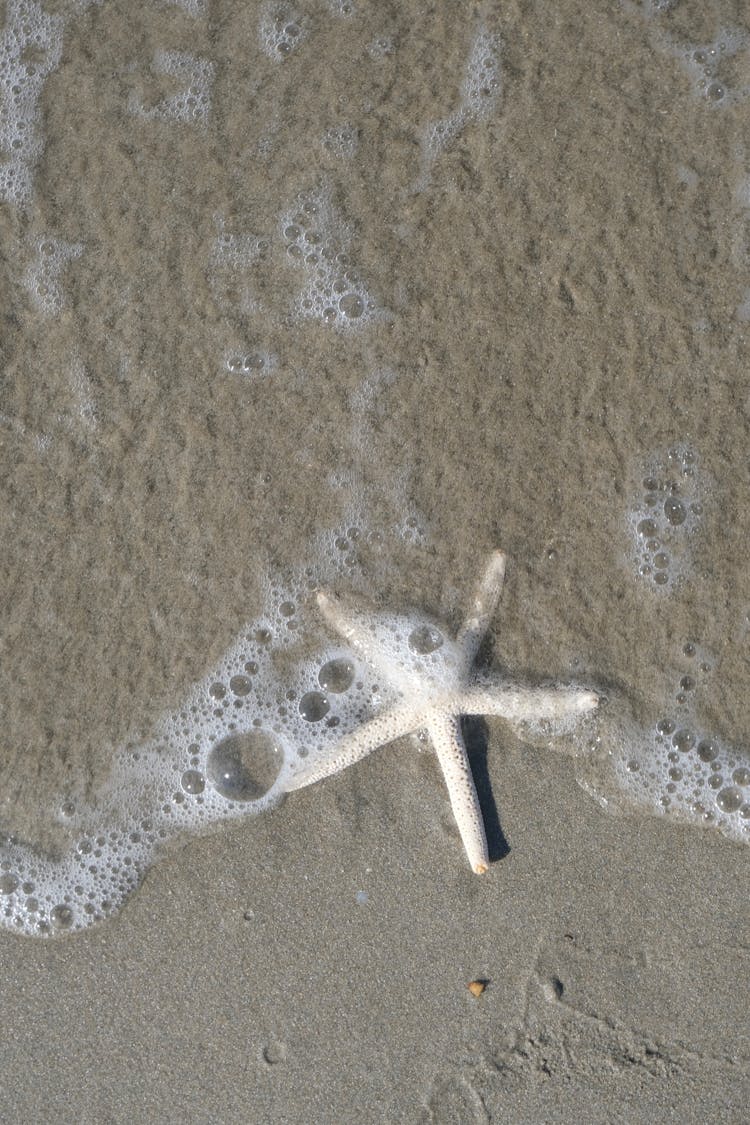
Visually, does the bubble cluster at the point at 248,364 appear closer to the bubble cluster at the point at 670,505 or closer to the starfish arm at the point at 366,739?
the starfish arm at the point at 366,739

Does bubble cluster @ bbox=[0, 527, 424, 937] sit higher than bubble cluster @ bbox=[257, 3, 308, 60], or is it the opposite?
bubble cluster @ bbox=[257, 3, 308, 60]

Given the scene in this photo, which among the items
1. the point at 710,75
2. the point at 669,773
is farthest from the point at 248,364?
the point at 669,773

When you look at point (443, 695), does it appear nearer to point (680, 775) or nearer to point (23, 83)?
point (680, 775)

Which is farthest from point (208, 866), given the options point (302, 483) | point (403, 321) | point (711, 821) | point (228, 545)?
point (403, 321)

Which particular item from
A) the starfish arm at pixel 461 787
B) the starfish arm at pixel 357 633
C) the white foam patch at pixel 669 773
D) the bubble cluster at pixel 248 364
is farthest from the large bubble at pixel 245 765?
the bubble cluster at pixel 248 364

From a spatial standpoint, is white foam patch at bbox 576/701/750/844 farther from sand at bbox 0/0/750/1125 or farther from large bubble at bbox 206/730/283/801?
large bubble at bbox 206/730/283/801

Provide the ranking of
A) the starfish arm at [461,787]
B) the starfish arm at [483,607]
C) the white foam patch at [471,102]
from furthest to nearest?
the white foam patch at [471,102], the starfish arm at [483,607], the starfish arm at [461,787]

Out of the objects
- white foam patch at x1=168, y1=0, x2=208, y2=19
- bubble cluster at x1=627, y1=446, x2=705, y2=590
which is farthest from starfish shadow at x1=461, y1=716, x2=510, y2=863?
white foam patch at x1=168, y1=0, x2=208, y2=19
